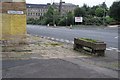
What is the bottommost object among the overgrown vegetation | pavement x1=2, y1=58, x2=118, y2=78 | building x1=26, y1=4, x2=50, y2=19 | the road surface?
pavement x1=2, y1=58, x2=118, y2=78

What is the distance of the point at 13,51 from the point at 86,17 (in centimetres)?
9639

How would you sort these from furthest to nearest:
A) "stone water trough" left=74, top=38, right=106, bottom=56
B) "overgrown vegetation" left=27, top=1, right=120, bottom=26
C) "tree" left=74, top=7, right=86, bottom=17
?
"tree" left=74, top=7, right=86, bottom=17, "overgrown vegetation" left=27, top=1, right=120, bottom=26, "stone water trough" left=74, top=38, right=106, bottom=56

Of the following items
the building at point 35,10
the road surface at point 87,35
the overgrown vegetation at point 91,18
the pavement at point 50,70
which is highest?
the building at point 35,10

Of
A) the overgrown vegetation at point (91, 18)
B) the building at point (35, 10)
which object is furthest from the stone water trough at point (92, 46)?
the building at point (35, 10)

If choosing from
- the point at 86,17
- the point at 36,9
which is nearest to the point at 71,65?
the point at 86,17

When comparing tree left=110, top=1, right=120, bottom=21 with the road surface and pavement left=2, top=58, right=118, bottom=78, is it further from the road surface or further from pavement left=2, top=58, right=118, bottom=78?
pavement left=2, top=58, right=118, bottom=78

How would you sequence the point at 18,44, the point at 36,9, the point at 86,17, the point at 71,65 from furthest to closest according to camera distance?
1. the point at 36,9
2. the point at 86,17
3. the point at 18,44
4. the point at 71,65

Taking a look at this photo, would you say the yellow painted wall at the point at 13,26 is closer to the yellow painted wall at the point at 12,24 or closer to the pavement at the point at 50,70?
the yellow painted wall at the point at 12,24

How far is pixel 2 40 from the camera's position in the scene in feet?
73.2

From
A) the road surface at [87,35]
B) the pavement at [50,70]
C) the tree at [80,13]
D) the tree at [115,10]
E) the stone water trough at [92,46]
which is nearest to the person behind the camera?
the pavement at [50,70]

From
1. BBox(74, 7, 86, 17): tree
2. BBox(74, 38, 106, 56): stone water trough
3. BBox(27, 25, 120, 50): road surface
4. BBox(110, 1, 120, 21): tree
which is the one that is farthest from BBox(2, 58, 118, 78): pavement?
BBox(74, 7, 86, 17): tree

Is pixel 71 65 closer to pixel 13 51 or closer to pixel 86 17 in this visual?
pixel 13 51

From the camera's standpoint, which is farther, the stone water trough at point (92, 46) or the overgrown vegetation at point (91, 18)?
the overgrown vegetation at point (91, 18)

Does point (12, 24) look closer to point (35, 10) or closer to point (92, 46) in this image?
point (92, 46)
